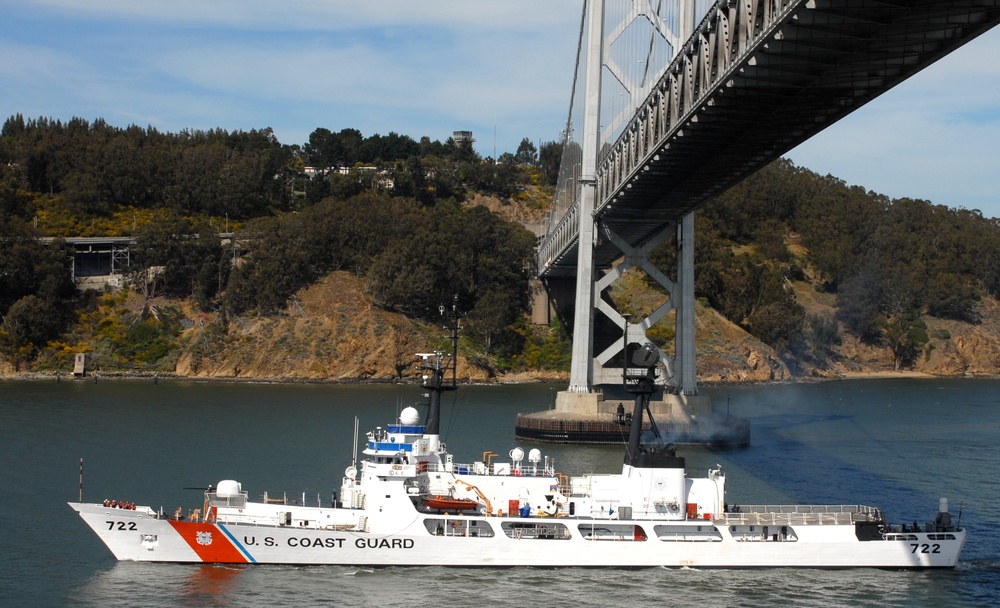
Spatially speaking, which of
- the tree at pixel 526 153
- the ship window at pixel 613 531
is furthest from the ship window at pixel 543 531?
the tree at pixel 526 153

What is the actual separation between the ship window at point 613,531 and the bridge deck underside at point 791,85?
11.4 metres

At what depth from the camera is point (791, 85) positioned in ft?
91.8

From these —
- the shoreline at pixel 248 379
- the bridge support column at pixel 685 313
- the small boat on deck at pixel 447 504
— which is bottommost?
the small boat on deck at pixel 447 504

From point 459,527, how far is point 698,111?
13.5 m

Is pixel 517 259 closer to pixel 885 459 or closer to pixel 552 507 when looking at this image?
pixel 885 459

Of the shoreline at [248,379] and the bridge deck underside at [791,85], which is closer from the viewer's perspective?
the bridge deck underside at [791,85]

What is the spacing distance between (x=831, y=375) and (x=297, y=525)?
72.4 m

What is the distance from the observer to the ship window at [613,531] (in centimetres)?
2850

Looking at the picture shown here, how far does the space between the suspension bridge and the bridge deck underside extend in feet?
0.14

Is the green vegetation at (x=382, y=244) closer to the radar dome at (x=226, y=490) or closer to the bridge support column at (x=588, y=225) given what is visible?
the bridge support column at (x=588, y=225)

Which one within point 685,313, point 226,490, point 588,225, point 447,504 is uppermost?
point 588,225

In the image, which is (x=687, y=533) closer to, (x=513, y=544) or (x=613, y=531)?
(x=613, y=531)

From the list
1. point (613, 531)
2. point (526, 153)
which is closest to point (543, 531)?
point (613, 531)

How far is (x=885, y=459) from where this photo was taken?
44.9 metres
